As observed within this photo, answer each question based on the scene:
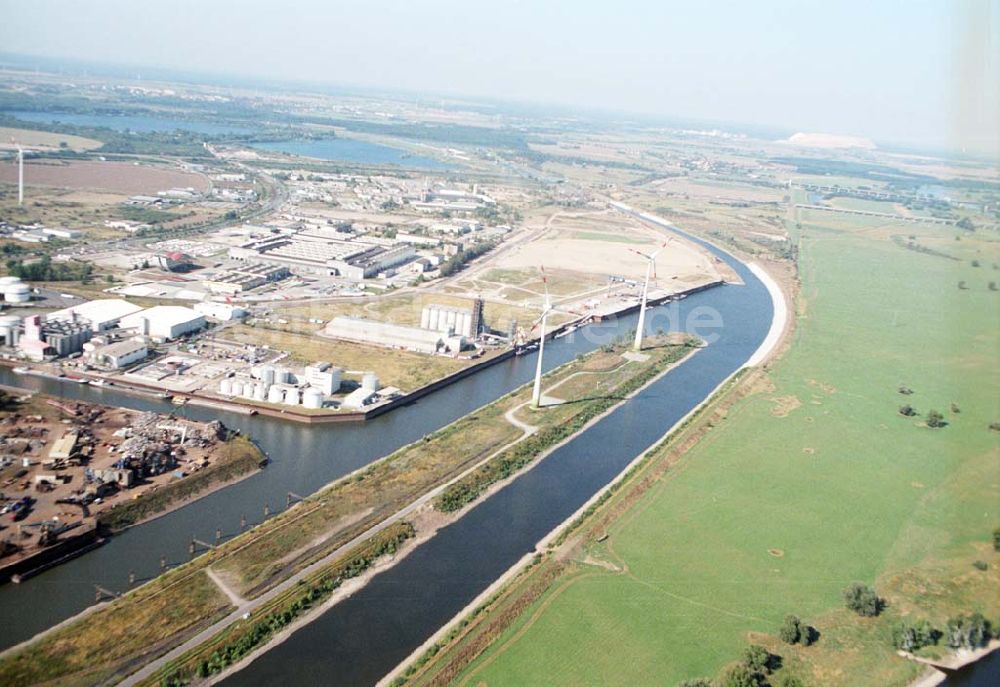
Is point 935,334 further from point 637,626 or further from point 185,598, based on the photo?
point 185,598

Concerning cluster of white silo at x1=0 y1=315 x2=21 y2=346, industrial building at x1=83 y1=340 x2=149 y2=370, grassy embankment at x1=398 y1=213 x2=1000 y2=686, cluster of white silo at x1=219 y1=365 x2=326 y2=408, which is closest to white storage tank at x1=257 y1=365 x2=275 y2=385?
cluster of white silo at x1=219 y1=365 x2=326 y2=408

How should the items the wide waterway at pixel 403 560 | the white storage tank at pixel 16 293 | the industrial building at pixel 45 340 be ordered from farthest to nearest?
the white storage tank at pixel 16 293
the industrial building at pixel 45 340
the wide waterway at pixel 403 560

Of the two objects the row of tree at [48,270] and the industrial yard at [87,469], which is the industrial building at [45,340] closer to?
the industrial yard at [87,469]

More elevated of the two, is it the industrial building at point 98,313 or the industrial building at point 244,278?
the industrial building at point 244,278

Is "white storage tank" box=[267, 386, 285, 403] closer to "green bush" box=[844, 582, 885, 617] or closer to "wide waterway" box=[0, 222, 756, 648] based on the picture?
"wide waterway" box=[0, 222, 756, 648]

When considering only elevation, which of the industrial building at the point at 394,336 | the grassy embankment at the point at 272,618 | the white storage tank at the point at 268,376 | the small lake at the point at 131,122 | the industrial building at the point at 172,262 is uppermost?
the small lake at the point at 131,122

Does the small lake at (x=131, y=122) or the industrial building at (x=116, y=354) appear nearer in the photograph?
the industrial building at (x=116, y=354)

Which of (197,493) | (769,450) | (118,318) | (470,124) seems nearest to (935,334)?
(769,450)

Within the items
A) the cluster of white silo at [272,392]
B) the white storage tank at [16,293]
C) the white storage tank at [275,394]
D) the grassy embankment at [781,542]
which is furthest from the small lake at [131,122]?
the grassy embankment at [781,542]
